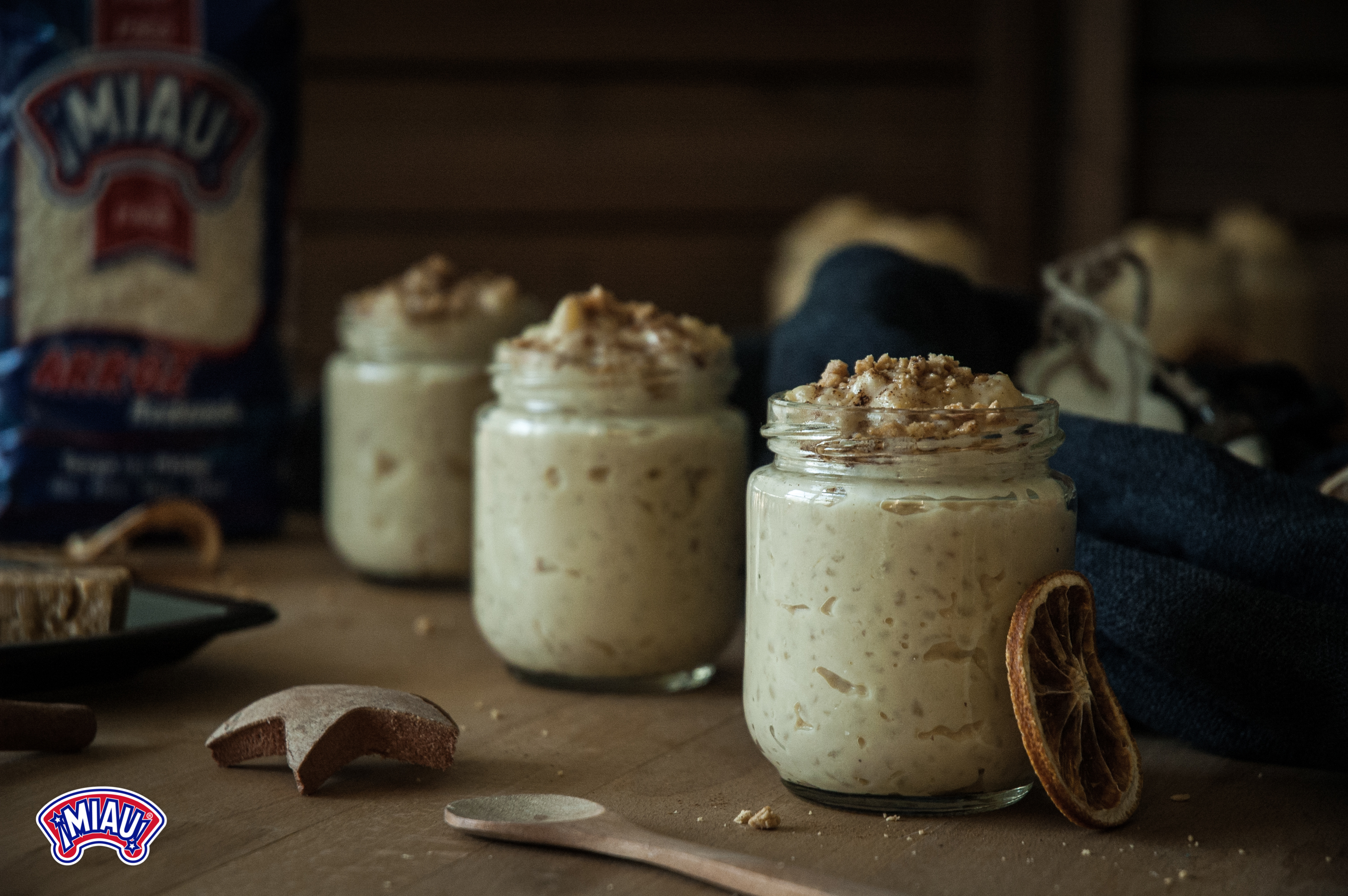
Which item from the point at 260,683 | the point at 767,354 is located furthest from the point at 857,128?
the point at 260,683

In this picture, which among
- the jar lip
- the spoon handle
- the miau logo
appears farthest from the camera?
the miau logo

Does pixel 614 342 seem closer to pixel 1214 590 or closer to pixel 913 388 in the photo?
pixel 913 388

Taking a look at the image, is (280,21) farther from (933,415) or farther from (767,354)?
(933,415)

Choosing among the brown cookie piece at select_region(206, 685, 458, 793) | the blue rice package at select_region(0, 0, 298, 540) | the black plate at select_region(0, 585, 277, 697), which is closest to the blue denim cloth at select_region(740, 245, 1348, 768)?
the brown cookie piece at select_region(206, 685, 458, 793)

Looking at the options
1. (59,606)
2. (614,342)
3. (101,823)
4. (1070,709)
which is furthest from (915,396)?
(59,606)

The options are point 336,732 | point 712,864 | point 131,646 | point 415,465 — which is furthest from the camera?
→ point 415,465

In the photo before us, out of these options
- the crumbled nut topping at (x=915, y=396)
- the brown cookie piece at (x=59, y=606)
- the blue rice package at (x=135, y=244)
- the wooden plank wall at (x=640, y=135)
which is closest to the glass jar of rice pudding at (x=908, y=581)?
the crumbled nut topping at (x=915, y=396)

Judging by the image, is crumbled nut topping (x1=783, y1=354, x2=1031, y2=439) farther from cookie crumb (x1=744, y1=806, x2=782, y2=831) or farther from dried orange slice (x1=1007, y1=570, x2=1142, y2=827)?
cookie crumb (x1=744, y1=806, x2=782, y2=831)
